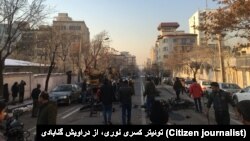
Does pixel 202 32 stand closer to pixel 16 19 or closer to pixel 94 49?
pixel 16 19

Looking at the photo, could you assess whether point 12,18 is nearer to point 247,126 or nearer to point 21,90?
point 21,90

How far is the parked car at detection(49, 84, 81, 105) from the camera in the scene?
1152 inches

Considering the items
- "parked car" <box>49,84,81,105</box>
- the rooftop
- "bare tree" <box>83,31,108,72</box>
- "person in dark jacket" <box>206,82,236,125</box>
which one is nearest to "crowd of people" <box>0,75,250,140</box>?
"person in dark jacket" <box>206,82,236,125</box>

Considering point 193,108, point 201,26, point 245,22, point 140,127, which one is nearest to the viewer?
point 140,127

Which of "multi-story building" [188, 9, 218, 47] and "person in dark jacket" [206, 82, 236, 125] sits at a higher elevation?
"multi-story building" [188, 9, 218, 47]

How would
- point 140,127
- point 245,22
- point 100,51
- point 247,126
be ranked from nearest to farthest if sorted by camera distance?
point 247,126, point 140,127, point 245,22, point 100,51

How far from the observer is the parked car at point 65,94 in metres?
29.3

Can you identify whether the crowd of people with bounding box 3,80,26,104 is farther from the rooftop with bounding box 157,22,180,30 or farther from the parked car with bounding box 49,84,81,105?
the rooftop with bounding box 157,22,180,30

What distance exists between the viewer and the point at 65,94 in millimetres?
29938

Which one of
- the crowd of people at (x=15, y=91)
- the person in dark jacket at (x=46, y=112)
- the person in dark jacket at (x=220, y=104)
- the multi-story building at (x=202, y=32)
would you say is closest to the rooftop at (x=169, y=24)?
the multi-story building at (x=202, y=32)

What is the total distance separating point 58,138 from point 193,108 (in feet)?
54.5

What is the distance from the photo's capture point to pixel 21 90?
108 ft

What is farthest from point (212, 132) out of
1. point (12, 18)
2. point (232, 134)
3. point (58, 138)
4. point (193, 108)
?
point (12, 18)

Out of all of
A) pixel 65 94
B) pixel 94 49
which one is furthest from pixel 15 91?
pixel 94 49
